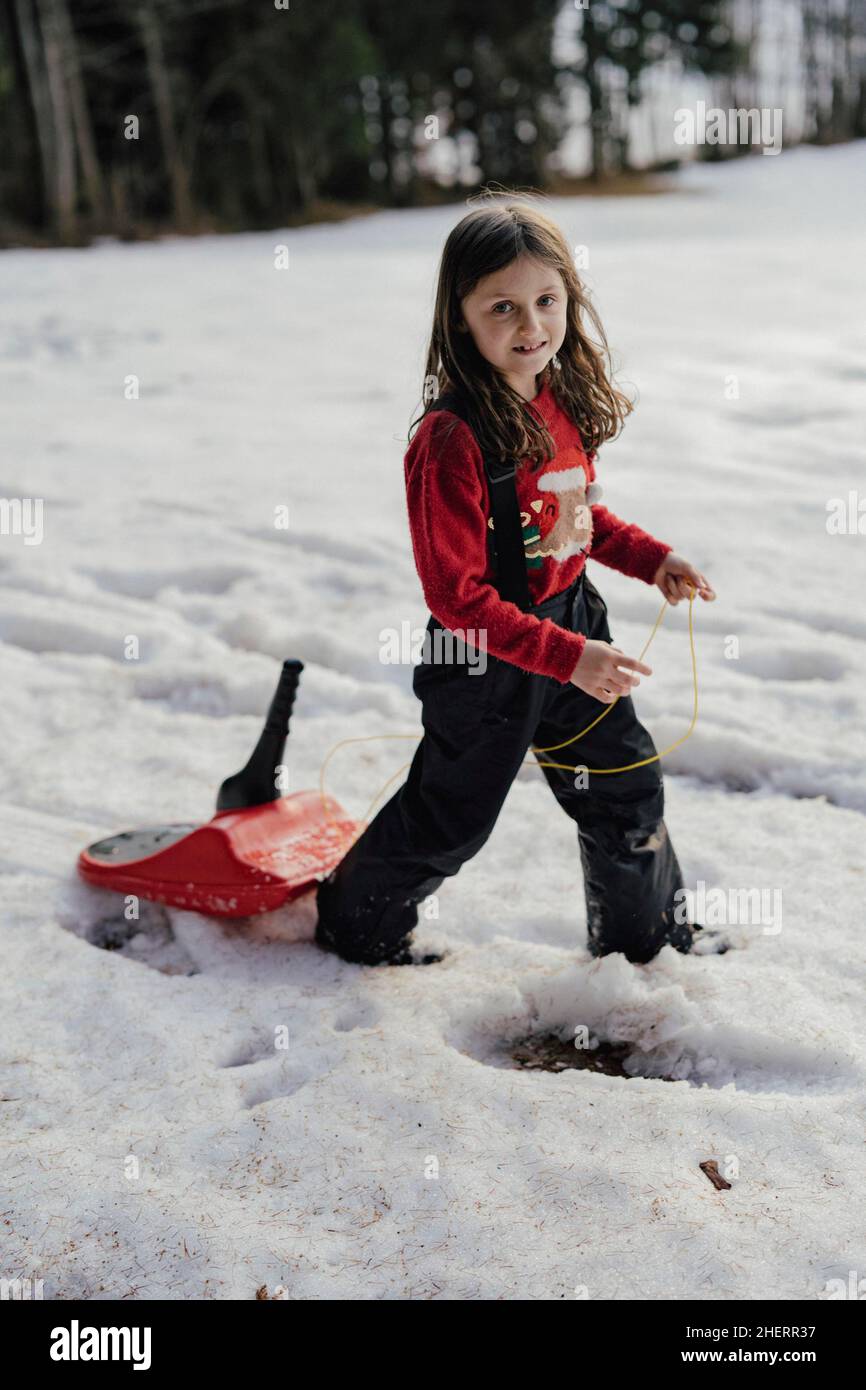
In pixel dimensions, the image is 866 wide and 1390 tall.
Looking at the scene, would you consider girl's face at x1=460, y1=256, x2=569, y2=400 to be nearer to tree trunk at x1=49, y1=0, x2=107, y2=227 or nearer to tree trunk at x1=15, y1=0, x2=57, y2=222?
tree trunk at x1=15, y1=0, x2=57, y2=222

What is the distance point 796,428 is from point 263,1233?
5013 millimetres

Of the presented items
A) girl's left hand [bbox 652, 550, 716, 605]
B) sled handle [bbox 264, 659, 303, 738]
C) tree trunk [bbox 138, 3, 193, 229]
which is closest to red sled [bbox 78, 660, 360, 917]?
sled handle [bbox 264, 659, 303, 738]

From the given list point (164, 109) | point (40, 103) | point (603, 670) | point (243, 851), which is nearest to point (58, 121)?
point (40, 103)

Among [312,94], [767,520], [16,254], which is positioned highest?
[312,94]

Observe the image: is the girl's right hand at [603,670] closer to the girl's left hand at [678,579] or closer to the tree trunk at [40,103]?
the girl's left hand at [678,579]

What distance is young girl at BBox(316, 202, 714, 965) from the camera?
2094mm

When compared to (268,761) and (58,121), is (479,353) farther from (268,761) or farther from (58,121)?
(58,121)

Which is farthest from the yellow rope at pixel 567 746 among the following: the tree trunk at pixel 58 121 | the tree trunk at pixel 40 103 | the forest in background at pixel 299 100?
the tree trunk at pixel 40 103

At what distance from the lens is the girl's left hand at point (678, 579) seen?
2461 mm

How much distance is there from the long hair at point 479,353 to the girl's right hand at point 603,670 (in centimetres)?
37
